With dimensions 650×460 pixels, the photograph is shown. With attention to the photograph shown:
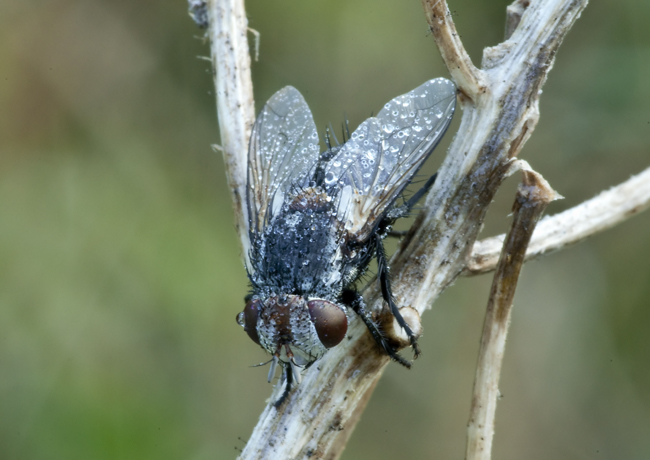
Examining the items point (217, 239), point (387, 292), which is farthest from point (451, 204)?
point (217, 239)

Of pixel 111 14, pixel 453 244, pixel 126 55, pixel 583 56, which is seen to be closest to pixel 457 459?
pixel 453 244

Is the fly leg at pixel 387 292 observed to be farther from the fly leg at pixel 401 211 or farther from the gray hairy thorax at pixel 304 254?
the fly leg at pixel 401 211

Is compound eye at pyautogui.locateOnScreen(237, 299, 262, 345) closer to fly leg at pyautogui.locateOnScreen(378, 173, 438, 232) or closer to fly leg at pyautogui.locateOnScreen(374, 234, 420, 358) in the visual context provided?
fly leg at pyautogui.locateOnScreen(374, 234, 420, 358)

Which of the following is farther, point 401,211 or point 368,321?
point 401,211

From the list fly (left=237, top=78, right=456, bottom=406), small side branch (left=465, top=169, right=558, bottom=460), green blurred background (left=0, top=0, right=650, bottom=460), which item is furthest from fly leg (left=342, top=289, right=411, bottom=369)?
green blurred background (left=0, top=0, right=650, bottom=460)

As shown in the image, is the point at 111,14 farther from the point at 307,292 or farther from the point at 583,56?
the point at 583,56

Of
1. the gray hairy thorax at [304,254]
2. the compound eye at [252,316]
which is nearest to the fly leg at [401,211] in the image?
the gray hairy thorax at [304,254]

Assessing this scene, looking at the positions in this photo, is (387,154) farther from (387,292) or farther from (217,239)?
(217,239)
